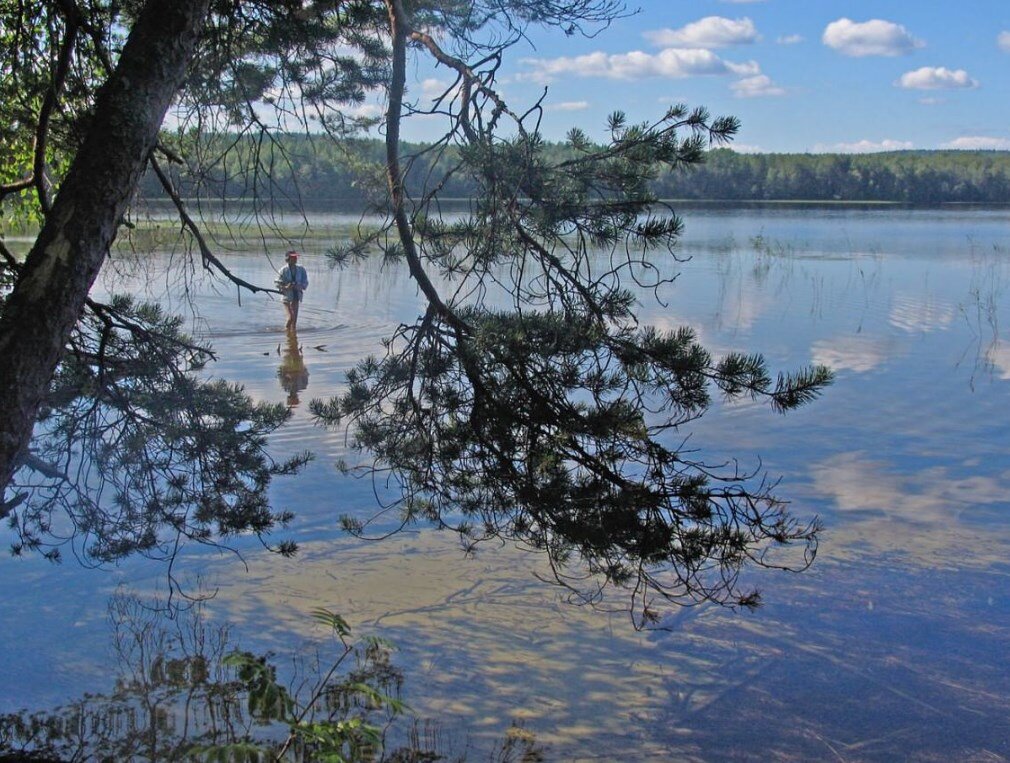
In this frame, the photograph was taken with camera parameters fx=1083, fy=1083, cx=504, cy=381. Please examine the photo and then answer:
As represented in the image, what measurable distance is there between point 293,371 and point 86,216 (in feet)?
32.1

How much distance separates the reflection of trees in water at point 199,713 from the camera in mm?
4516

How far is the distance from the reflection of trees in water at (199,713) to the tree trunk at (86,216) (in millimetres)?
1459

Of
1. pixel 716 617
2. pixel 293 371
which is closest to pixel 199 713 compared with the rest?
pixel 716 617

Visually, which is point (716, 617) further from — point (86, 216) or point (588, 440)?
point (86, 216)

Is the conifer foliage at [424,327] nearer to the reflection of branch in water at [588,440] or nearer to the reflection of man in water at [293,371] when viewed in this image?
the reflection of branch in water at [588,440]

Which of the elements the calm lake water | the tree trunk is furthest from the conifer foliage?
the calm lake water

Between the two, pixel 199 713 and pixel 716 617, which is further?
pixel 716 617

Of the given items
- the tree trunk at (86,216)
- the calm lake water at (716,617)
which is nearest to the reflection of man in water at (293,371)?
the calm lake water at (716,617)

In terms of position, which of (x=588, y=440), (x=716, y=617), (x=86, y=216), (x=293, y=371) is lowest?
(x=716, y=617)

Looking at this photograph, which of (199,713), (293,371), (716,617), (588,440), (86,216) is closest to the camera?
(86,216)

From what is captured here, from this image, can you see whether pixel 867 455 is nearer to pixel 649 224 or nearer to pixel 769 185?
pixel 649 224

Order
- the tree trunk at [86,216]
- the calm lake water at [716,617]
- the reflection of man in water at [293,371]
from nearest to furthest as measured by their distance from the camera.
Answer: the tree trunk at [86,216], the calm lake water at [716,617], the reflection of man in water at [293,371]

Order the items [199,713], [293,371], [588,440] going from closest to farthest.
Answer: [588,440] → [199,713] → [293,371]

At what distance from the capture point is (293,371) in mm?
13039
